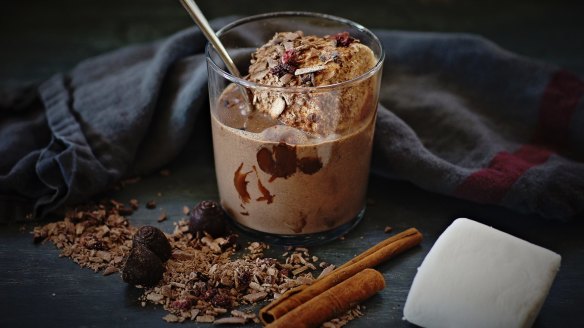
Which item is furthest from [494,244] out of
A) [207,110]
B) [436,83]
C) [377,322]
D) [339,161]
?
[207,110]

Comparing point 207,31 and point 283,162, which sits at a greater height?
point 207,31

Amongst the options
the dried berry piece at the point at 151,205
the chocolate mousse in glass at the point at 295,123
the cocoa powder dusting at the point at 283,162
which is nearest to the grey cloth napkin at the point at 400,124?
the dried berry piece at the point at 151,205

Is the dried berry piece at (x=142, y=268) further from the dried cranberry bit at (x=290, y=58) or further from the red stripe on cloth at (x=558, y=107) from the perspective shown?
the red stripe on cloth at (x=558, y=107)

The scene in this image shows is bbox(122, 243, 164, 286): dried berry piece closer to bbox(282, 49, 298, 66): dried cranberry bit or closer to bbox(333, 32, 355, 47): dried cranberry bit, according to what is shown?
bbox(282, 49, 298, 66): dried cranberry bit

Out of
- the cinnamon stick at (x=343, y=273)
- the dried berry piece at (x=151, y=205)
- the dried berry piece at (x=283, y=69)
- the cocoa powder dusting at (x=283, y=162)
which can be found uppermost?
the dried berry piece at (x=283, y=69)

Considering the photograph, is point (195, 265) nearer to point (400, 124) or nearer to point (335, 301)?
point (335, 301)

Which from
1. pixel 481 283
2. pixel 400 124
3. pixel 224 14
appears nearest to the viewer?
pixel 481 283

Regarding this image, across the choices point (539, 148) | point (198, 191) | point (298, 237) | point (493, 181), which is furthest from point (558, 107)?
point (198, 191)
